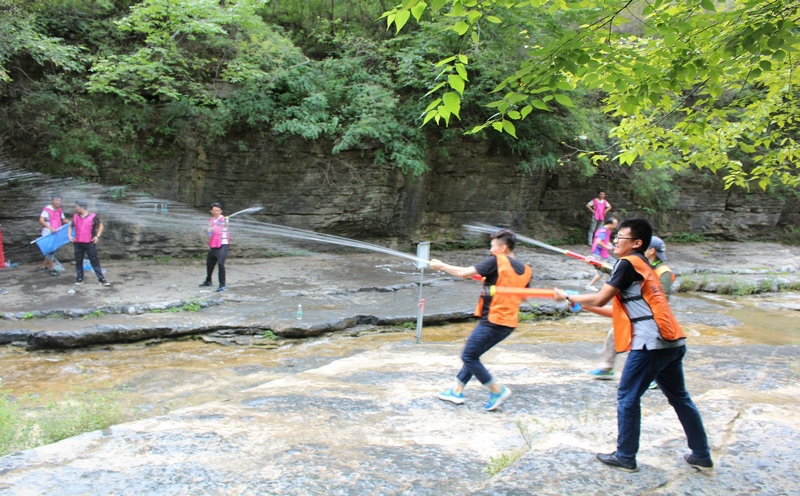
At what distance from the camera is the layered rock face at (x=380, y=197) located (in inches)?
495

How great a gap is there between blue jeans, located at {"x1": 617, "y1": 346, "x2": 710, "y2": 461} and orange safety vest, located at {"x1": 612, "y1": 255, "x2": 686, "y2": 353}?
4.5 inches

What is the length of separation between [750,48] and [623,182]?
15663 millimetres

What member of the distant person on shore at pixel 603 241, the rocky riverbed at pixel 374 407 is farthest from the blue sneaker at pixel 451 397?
the distant person on shore at pixel 603 241

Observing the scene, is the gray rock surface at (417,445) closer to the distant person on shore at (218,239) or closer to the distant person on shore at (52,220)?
the distant person on shore at (218,239)

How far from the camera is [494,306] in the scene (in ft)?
14.7

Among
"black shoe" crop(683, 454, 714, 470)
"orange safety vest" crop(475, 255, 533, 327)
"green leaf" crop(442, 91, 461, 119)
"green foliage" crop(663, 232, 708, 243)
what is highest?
"green leaf" crop(442, 91, 461, 119)

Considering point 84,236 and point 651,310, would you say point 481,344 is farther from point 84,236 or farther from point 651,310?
point 84,236

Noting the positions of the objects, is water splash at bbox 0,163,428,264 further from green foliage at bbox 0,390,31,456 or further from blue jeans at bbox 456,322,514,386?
green foliage at bbox 0,390,31,456

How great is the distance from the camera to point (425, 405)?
4.71 metres

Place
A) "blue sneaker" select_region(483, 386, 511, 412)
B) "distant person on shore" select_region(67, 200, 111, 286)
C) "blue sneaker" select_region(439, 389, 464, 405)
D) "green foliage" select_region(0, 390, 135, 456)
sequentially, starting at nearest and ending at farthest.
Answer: "green foliage" select_region(0, 390, 135, 456) < "blue sneaker" select_region(483, 386, 511, 412) < "blue sneaker" select_region(439, 389, 464, 405) < "distant person on shore" select_region(67, 200, 111, 286)

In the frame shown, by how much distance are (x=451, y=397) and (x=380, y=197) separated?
10.8m

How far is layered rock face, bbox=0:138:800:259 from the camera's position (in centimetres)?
1258

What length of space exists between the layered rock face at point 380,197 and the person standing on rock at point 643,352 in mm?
11753

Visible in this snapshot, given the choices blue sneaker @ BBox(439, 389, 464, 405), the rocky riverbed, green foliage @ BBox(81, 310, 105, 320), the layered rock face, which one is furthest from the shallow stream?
the layered rock face
